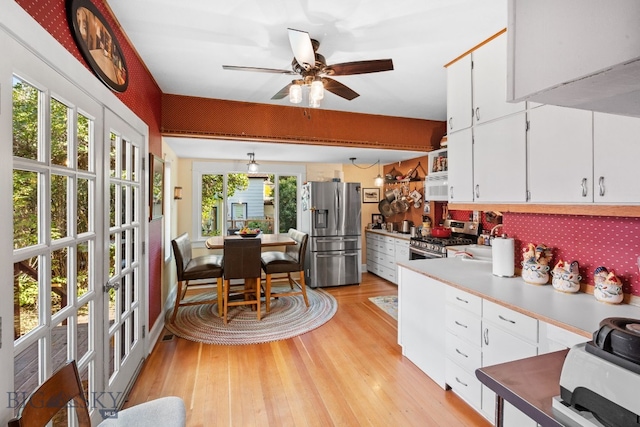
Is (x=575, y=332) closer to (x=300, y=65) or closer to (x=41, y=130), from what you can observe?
(x=300, y=65)

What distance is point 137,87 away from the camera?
7.75 feet

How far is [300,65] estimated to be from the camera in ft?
6.71

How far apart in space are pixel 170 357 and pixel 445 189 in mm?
3591

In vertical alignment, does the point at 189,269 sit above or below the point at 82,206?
below

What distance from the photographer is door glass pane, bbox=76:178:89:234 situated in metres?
1.48

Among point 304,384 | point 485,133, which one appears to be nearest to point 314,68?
point 485,133

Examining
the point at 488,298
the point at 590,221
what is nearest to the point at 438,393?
the point at 488,298

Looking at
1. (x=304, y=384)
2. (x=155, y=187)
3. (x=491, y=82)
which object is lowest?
(x=304, y=384)

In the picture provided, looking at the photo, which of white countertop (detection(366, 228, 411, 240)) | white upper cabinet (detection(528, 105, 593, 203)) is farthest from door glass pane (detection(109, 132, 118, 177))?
white countertop (detection(366, 228, 411, 240))

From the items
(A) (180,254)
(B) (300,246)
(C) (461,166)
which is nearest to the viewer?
(C) (461,166)

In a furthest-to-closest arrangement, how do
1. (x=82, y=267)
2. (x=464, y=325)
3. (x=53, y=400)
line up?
(x=464, y=325) < (x=82, y=267) < (x=53, y=400)

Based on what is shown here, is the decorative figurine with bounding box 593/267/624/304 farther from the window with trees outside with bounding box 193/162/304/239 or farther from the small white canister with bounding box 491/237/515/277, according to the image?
the window with trees outside with bounding box 193/162/304/239

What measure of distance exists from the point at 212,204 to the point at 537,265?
15.4 ft

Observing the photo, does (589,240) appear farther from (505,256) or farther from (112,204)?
(112,204)
